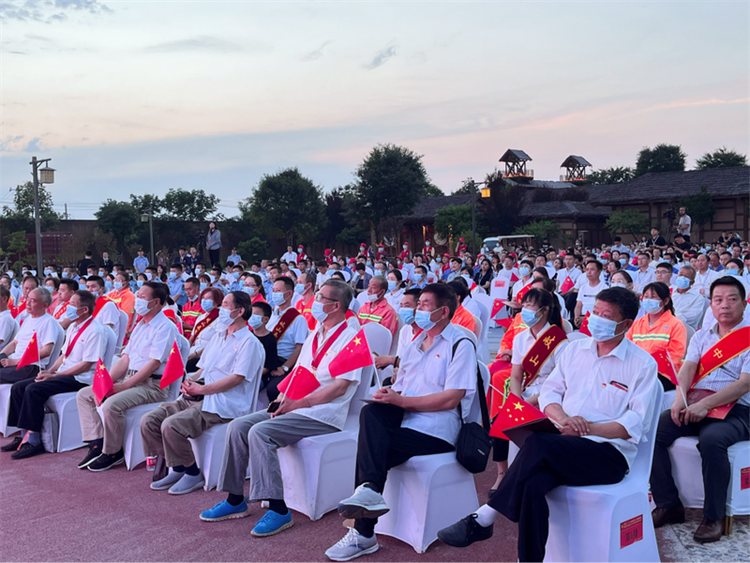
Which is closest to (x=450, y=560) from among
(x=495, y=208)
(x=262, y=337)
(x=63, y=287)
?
(x=262, y=337)

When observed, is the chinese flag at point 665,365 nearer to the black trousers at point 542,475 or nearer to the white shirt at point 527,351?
the white shirt at point 527,351

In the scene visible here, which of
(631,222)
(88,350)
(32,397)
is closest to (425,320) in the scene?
(88,350)

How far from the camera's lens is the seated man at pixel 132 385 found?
5137 mm

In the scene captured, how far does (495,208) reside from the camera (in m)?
35.8

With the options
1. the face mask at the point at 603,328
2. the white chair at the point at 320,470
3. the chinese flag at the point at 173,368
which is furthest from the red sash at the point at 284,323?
the face mask at the point at 603,328

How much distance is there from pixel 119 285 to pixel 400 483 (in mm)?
7171

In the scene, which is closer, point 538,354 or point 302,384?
point 302,384

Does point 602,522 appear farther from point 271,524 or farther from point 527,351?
point 271,524

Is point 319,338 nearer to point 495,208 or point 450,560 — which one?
point 450,560

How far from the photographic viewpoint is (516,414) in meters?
3.11

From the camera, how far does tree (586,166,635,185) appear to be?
194 feet

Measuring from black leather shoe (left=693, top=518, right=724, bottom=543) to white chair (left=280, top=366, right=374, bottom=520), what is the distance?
2014mm

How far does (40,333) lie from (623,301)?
214 inches

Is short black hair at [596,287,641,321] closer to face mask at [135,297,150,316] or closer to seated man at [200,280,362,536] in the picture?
seated man at [200,280,362,536]
